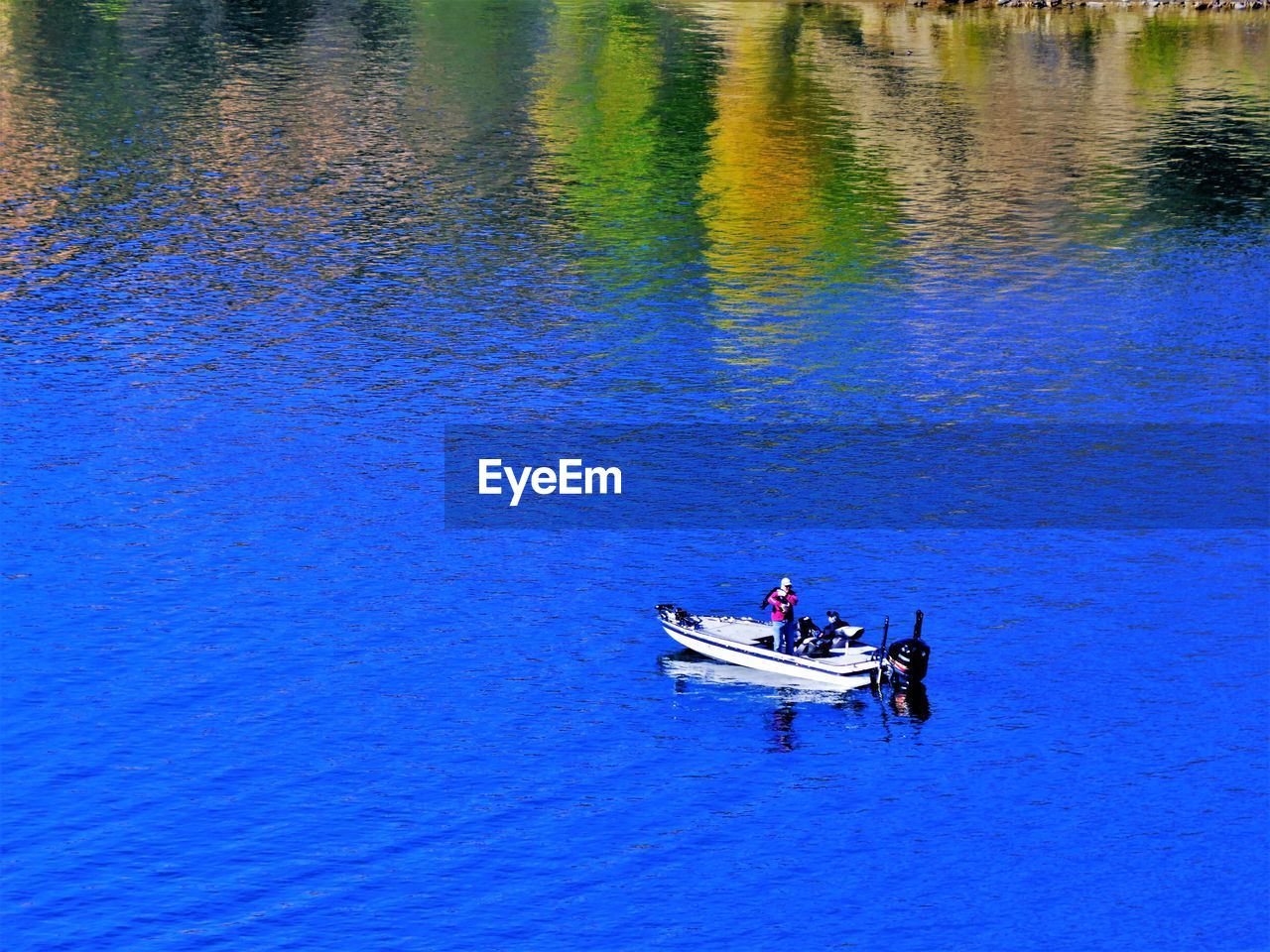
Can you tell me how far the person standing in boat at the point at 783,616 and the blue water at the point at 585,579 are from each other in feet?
6.25

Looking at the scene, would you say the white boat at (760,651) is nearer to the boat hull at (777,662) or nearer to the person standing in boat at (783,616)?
the boat hull at (777,662)

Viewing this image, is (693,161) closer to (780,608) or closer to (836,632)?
(780,608)

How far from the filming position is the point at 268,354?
385 feet

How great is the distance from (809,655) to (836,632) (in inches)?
67.3

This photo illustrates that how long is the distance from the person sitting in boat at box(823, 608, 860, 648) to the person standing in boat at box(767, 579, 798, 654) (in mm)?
1695

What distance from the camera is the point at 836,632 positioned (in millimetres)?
73625

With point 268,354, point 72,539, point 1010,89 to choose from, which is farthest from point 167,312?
point 1010,89

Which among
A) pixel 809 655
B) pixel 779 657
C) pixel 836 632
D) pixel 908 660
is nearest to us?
pixel 908 660

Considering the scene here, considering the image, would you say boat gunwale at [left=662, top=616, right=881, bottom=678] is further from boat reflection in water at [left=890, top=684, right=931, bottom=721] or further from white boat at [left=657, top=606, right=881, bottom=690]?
boat reflection in water at [left=890, top=684, right=931, bottom=721]

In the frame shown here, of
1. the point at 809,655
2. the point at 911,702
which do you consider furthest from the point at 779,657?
the point at 911,702

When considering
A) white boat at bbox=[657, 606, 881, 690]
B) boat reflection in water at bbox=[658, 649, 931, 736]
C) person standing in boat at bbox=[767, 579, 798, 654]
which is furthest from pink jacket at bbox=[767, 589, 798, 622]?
boat reflection in water at bbox=[658, 649, 931, 736]

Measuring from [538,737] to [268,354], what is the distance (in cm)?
5610

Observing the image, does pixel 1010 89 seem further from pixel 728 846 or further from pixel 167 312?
pixel 728 846

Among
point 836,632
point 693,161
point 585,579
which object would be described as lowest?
point 585,579
